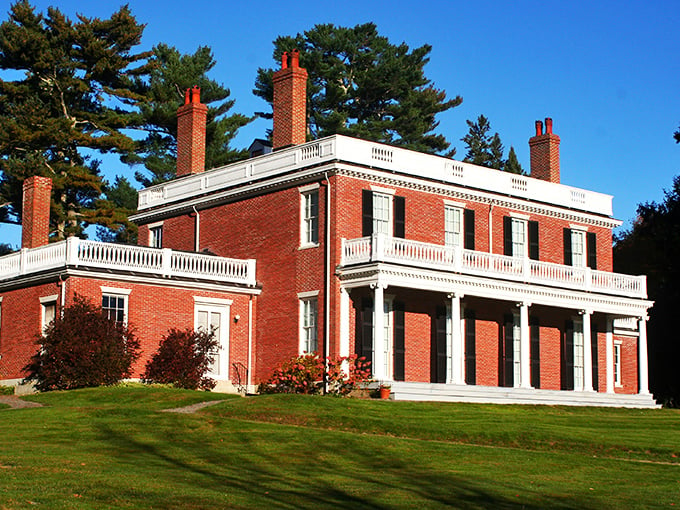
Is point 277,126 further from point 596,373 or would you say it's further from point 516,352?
point 596,373

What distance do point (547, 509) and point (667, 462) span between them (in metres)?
7.81

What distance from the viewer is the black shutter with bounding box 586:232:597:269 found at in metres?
45.2

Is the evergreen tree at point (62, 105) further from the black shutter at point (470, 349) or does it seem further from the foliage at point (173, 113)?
the black shutter at point (470, 349)

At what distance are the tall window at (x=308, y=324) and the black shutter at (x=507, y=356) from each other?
23.7ft

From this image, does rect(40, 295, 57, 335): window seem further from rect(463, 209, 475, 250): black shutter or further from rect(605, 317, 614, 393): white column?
rect(605, 317, 614, 393): white column

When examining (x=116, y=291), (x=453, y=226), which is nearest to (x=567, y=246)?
(x=453, y=226)

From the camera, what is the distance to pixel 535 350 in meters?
42.1

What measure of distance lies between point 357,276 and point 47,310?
32.2 ft

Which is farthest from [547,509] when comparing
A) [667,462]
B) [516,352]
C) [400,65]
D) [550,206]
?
[400,65]

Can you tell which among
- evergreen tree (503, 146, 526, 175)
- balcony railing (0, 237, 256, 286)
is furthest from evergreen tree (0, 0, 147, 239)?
evergreen tree (503, 146, 526, 175)

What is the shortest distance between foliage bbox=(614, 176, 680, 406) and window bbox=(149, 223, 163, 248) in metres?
19.3

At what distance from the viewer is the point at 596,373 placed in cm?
4431

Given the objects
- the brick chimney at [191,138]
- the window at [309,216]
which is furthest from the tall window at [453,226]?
the brick chimney at [191,138]

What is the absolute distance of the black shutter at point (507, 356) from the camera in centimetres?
4100
